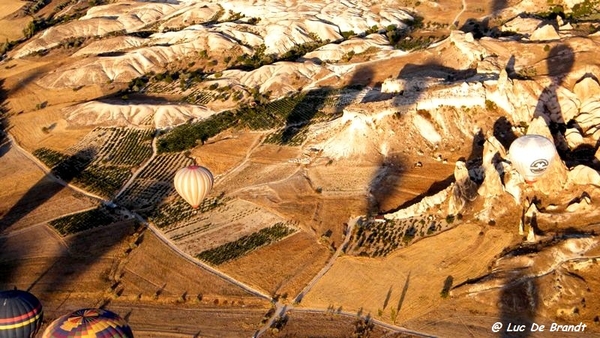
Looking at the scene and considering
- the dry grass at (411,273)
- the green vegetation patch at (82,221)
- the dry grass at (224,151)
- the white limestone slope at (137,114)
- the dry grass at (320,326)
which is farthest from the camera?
the white limestone slope at (137,114)

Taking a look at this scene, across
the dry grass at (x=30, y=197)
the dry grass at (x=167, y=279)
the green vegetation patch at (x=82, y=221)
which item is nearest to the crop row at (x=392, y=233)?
the dry grass at (x=167, y=279)

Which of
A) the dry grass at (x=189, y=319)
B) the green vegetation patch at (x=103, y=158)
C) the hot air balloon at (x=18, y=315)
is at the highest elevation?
the hot air balloon at (x=18, y=315)

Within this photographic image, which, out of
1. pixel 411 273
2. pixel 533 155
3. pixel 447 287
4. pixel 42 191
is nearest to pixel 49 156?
pixel 42 191

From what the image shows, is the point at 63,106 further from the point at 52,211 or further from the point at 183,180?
the point at 183,180

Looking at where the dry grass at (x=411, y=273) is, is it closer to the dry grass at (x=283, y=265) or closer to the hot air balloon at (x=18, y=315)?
the dry grass at (x=283, y=265)

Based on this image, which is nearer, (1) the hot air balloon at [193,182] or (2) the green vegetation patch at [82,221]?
(1) the hot air balloon at [193,182]

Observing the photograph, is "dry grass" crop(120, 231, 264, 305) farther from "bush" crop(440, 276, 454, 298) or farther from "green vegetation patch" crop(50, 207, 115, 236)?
"bush" crop(440, 276, 454, 298)

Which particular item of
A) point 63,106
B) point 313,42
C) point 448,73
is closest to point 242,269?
point 448,73
